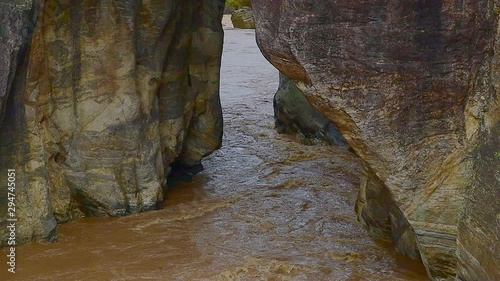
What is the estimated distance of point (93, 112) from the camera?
8.73 meters

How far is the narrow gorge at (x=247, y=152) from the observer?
639cm

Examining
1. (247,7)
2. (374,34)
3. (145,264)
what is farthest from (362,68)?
(247,7)

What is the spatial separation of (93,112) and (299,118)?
16.8ft

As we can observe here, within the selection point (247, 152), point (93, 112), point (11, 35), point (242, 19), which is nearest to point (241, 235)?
point (93, 112)

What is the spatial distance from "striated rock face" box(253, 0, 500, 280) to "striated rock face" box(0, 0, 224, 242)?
7.79 ft

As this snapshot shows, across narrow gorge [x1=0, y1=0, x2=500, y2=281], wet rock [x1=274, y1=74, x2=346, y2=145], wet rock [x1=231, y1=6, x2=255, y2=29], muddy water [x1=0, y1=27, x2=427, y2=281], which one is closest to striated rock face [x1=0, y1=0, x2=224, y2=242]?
narrow gorge [x1=0, y1=0, x2=500, y2=281]

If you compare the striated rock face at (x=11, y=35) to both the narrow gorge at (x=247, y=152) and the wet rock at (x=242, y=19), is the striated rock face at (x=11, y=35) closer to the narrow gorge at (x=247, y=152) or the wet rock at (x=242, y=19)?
the narrow gorge at (x=247, y=152)

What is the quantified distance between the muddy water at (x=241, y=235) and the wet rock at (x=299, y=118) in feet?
3.27

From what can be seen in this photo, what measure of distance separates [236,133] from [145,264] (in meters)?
5.85

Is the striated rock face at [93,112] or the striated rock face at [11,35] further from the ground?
the striated rock face at [11,35]

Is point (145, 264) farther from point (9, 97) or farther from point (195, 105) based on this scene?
point (195, 105)

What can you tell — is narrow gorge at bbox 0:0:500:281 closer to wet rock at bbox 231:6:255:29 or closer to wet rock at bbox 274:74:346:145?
wet rock at bbox 274:74:346:145

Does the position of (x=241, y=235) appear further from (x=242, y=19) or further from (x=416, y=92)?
(x=242, y=19)

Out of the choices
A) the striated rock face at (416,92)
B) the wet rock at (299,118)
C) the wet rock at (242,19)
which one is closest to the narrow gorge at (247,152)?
the striated rock face at (416,92)
